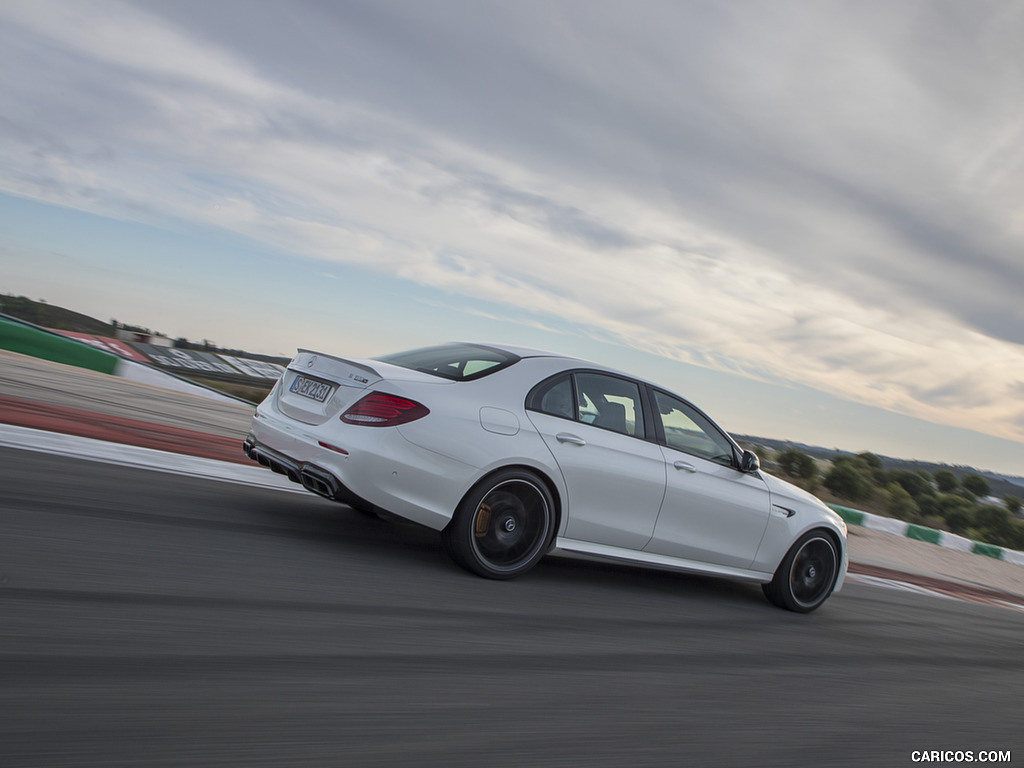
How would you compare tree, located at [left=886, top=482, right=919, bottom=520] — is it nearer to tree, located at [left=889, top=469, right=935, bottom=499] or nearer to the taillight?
tree, located at [left=889, top=469, right=935, bottom=499]

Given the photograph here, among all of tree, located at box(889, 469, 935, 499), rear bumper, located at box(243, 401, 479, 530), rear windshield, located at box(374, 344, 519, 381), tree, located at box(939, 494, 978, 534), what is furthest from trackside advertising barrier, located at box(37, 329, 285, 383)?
tree, located at box(889, 469, 935, 499)

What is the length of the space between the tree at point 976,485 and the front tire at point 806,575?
208ft

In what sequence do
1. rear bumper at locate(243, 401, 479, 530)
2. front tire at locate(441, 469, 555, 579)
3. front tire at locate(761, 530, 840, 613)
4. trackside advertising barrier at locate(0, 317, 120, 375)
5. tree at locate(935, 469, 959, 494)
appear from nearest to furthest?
rear bumper at locate(243, 401, 479, 530) → front tire at locate(441, 469, 555, 579) → front tire at locate(761, 530, 840, 613) → trackside advertising barrier at locate(0, 317, 120, 375) → tree at locate(935, 469, 959, 494)

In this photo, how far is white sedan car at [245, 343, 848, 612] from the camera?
496 cm

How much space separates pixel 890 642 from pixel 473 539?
3464 millimetres

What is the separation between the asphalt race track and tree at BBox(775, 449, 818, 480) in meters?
40.5

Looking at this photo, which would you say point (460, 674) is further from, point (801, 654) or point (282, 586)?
point (801, 654)

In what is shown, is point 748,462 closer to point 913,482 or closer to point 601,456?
point 601,456

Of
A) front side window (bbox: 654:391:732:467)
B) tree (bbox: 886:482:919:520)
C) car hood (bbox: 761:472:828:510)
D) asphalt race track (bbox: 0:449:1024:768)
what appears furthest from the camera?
tree (bbox: 886:482:919:520)

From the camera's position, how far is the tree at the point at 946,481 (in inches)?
2579

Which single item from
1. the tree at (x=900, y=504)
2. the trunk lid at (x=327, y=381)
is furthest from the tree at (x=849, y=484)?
the trunk lid at (x=327, y=381)

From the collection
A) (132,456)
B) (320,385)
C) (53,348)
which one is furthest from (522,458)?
(53,348)

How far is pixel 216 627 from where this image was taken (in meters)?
3.52

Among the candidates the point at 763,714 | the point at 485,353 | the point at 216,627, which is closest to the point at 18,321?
the point at 485,353
